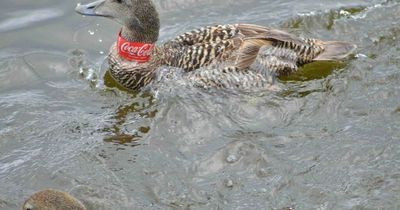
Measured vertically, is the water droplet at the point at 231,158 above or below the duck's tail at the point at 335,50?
below

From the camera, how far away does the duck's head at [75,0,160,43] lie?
10.2 meters

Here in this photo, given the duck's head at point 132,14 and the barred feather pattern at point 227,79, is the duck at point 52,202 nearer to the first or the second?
the barred feather pattern at point 227,79

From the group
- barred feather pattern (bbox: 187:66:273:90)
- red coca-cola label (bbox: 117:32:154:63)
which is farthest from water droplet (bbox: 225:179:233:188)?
red coca-cola label (bbox: 117:32:154:63)

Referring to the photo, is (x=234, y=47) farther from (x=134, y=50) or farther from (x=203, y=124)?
(x=134, y=50)

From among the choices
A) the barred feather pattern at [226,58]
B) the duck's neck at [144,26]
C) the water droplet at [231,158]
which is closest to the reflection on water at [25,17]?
the duck's neck at [144,26]

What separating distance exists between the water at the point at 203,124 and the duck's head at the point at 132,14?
2.52 ft

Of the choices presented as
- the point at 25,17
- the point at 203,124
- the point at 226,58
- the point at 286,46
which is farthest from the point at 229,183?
the point at 25,17

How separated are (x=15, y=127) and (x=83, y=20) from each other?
2.74 metres

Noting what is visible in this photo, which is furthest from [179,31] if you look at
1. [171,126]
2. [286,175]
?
[286,175]

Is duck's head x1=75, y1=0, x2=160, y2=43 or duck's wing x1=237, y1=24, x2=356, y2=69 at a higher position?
duck's head x1=75, y1=0, x2=160, y2=43

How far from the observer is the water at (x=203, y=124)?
8070 millimetres

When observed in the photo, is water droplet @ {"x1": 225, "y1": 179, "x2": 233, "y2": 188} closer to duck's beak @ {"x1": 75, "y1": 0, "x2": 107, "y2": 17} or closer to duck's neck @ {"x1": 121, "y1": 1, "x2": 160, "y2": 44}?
duck's neck @ {"x1": 121, "y1": 1, "x2": 160, "y2": 44}

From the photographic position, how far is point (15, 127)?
31.0 feet

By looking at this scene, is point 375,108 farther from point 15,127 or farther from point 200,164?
point 15,127
